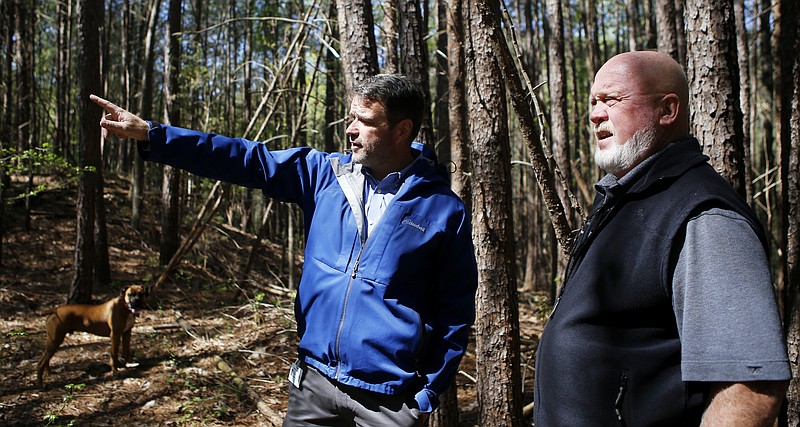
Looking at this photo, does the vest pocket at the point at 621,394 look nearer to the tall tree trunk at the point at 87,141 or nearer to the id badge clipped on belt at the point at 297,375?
the id badge clipped on belt at the point at 297,375

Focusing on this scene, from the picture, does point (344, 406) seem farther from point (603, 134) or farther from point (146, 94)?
point (146, 94)

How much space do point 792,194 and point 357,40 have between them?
3.88 m

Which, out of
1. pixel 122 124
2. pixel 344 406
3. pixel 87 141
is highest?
pixel 87 141

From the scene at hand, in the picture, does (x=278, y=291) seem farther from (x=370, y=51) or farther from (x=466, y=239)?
(x=466, y=239)

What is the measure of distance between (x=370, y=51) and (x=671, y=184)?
3.62 meters

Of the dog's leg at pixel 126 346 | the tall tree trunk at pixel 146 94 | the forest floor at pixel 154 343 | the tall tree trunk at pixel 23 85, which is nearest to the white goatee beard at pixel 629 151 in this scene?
the forest floor at pixel 154 343

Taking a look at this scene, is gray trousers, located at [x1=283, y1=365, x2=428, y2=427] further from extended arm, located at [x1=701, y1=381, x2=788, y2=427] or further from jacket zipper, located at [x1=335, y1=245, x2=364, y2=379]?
extended arm, located at [x1=701, y1=381, x2=788, y2=427]

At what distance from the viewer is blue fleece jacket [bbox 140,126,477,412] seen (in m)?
2.65

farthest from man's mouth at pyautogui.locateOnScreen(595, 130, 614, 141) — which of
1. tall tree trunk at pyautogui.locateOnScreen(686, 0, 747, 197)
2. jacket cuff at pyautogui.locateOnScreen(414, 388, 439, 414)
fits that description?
tall tree trunk at pyautogui.locateOnScreen(686, 0, 747, 197)

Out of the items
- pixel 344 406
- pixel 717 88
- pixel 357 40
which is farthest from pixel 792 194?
pixel 344 406

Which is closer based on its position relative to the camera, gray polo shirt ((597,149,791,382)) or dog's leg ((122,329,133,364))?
gray polo shirt ((597,149,791,382))

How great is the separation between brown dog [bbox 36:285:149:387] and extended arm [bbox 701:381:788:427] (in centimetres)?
672

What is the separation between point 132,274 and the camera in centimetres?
1233

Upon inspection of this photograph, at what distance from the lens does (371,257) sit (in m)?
2.70
